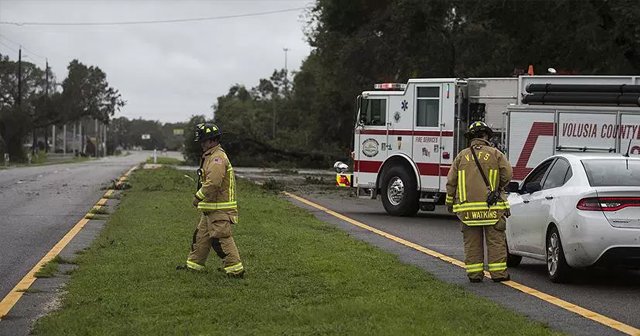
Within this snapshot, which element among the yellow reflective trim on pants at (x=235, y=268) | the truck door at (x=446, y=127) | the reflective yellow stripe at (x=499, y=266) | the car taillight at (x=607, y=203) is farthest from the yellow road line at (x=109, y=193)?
the car taillight at (x=607, y=203)

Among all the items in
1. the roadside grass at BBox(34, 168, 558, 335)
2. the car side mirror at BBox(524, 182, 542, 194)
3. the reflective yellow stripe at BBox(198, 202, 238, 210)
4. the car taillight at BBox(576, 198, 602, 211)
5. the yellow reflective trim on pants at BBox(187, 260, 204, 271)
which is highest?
the car side mirror at BBox(524, 182, 542, 194)

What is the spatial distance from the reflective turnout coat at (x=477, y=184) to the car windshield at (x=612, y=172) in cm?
89

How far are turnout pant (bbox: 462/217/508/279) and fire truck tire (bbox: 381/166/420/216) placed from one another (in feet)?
30.9

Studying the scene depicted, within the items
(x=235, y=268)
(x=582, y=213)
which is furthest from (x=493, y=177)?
(x=235, y=268)

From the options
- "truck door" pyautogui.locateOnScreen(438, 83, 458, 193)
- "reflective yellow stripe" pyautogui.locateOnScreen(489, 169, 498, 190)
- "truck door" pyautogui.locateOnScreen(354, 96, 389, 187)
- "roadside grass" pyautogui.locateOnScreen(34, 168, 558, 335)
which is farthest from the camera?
"truck door" pyautogui.locateOnScreen(354, 96, 389, 187)

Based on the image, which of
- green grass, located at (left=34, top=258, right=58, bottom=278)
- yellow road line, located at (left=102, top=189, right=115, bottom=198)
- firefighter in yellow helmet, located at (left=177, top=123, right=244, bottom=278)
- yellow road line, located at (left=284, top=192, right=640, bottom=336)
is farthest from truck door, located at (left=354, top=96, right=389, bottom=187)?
firefighter in yellow helmet, located at (left=177, top=123, right=244, bottom=278)

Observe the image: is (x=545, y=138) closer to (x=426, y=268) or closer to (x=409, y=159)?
(x=409, y=159)

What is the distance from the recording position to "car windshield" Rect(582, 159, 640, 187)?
9766mm

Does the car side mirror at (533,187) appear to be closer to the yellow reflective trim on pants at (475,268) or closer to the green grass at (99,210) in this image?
the yellow reflective trim on pants at (475,268)

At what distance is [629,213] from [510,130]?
803 cm

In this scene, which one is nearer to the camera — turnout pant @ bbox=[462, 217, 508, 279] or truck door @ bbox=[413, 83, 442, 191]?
turnout pant @ bbox=[462, 217, 508, 279]

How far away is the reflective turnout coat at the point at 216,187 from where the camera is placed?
976cm

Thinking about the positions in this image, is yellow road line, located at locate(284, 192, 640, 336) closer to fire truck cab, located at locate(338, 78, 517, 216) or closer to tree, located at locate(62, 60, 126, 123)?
fire truck cab, located at locate(338, 78, 517, 216)

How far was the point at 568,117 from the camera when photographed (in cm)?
1695
